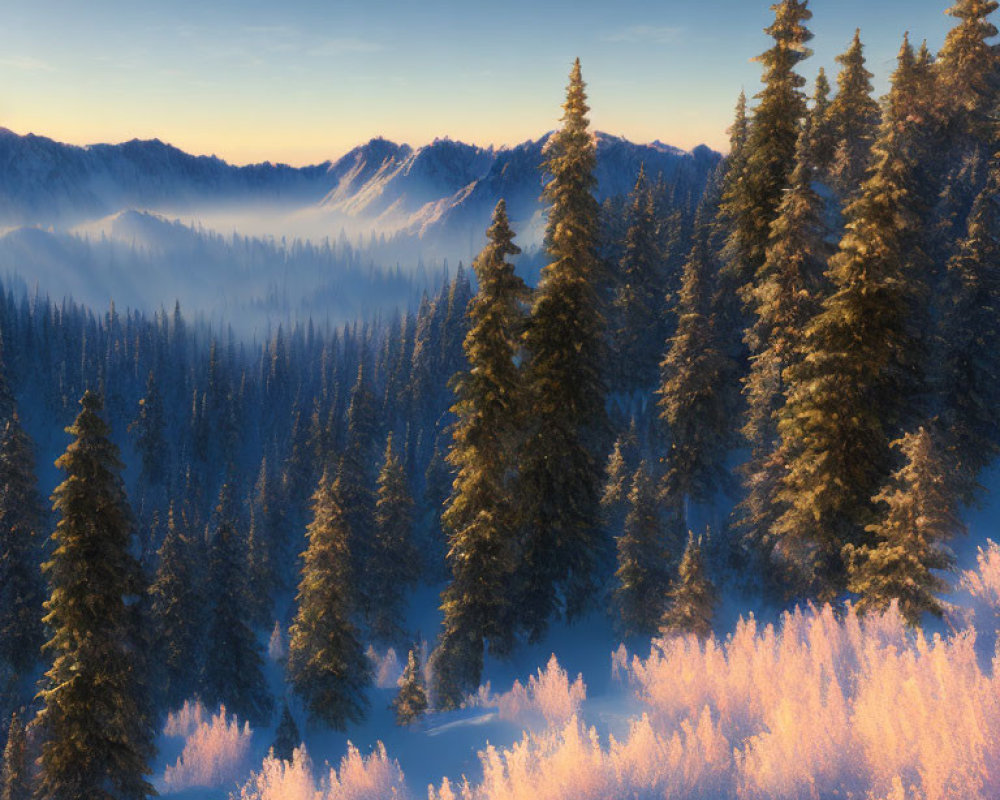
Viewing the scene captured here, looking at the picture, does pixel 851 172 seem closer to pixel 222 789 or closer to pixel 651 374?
pixel 651 374

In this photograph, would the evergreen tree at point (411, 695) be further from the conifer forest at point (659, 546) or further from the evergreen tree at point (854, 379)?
the evergreen tree at point (854, 379)

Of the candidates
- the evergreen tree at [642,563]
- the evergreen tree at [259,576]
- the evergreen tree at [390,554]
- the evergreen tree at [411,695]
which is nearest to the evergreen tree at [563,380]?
the evergreen tree at [642,563]

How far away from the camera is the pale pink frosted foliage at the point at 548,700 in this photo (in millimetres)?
10414

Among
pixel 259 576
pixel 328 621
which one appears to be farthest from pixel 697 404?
pixel 259 576

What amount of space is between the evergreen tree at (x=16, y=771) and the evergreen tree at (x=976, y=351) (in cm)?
4041

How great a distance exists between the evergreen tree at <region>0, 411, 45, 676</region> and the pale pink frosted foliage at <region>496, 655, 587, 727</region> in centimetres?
3721

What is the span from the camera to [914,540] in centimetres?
1221

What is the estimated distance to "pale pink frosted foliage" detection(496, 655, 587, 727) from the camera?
10.4 metres

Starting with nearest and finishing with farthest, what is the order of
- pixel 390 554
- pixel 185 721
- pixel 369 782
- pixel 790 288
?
pixel 369 782, pixel 790 288, pixel 185 721, pixel 390 554

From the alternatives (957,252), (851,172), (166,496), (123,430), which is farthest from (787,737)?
(123,430)

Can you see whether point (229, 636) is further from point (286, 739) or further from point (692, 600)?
point (692, 600)

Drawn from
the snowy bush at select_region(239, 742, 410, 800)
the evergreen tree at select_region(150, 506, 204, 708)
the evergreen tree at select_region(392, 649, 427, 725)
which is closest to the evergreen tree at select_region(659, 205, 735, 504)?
the evergreen tree at select_region(392, 649, 427, 725)

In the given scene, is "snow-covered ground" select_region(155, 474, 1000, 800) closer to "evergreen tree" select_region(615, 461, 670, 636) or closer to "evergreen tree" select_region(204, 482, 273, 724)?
"evergreen tree" select_region(615, 461, 670, 636)

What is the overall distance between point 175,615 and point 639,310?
126 feet
